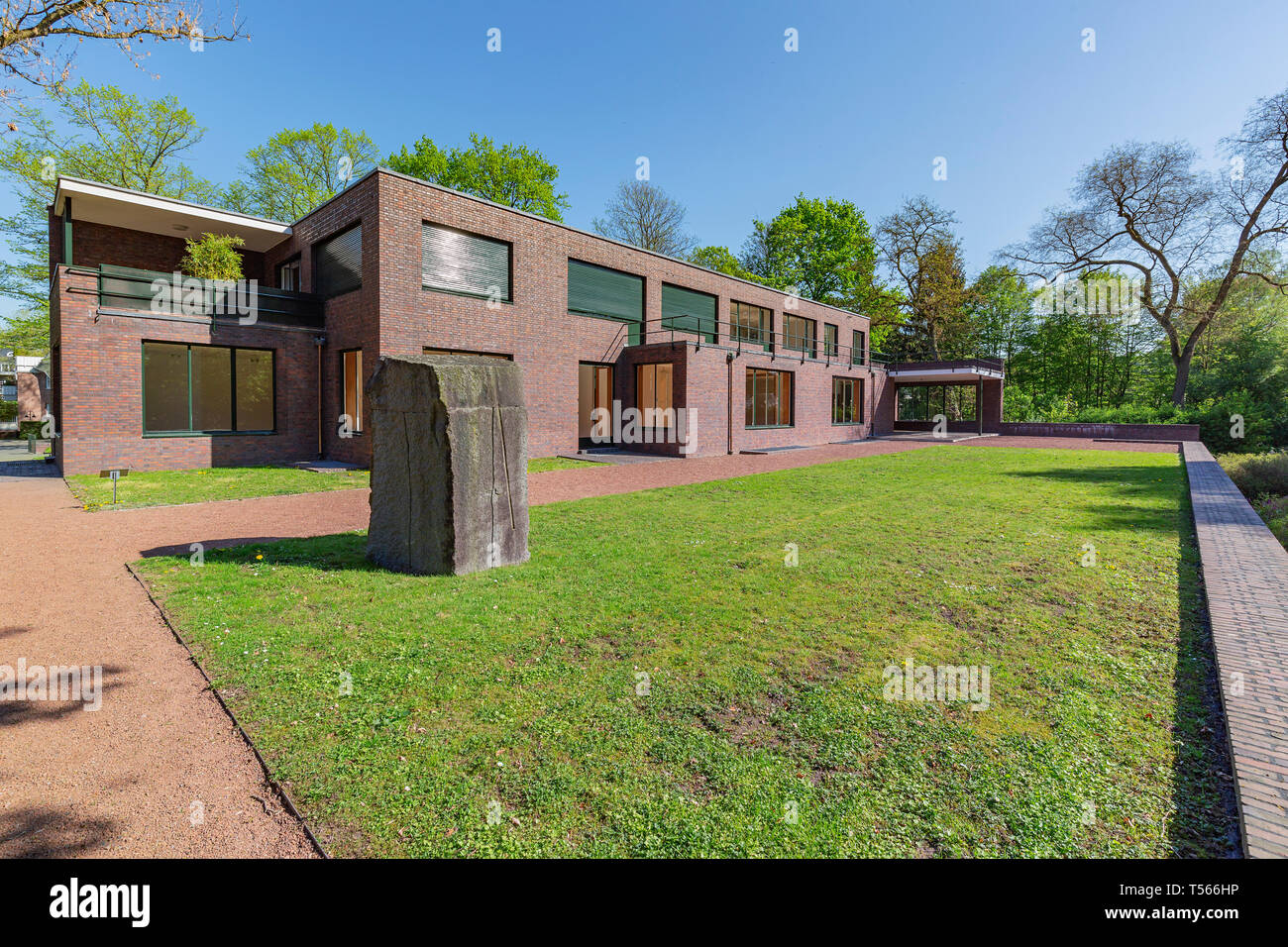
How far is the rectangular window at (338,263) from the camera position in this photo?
49.1 feet

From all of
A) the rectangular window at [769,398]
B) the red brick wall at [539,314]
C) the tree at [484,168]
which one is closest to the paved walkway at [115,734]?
the red brick wall at [539,314]

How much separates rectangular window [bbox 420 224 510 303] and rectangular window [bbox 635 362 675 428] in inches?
220

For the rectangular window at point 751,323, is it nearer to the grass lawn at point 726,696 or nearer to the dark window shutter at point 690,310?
the dark window shutter at point 690,310

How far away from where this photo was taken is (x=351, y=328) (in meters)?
14.9

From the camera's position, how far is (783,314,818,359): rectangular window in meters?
28.2

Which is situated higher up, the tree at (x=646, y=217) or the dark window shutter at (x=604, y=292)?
the tree at (x=646, y=217)

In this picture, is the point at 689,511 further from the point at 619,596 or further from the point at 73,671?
the point at 73,671

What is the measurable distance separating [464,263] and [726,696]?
591 inches

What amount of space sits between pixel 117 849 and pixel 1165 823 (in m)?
3.86

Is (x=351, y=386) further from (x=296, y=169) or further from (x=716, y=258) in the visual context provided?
(x=716, y=258)

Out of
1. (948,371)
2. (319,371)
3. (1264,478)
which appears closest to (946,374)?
(948,371)

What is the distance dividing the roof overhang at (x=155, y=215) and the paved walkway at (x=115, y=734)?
1193 centimetres

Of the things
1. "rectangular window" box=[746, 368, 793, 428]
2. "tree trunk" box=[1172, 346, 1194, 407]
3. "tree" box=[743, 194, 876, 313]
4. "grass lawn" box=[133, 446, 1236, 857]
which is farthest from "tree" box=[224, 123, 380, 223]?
"tree trunk" box=[1172, 346, 1194, 407]
